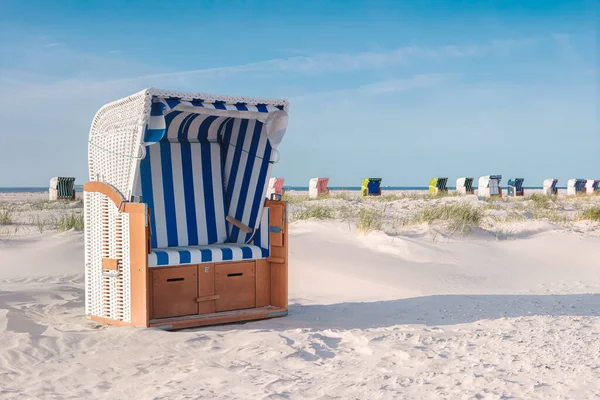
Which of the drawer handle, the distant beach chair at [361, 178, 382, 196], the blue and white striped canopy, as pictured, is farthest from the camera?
the distant beach chair at [361, 178, 382, 196]

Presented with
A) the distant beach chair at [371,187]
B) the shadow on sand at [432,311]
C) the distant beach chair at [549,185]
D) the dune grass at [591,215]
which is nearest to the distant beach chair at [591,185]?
the distant beach chair at [549,185]

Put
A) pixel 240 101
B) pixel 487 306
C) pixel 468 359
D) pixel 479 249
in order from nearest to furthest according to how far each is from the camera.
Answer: pixel 468 359, pixel 240 101, pixel 487 306, pixel 479 249

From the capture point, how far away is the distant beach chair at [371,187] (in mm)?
28375

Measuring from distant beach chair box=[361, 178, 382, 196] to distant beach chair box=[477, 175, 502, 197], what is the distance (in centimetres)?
439

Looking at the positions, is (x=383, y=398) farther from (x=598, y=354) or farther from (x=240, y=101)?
(x=240, y=101)

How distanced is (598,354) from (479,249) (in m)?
5.77

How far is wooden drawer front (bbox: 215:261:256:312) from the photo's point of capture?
21.0 feet

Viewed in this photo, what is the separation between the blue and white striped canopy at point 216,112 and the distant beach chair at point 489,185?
902 inches

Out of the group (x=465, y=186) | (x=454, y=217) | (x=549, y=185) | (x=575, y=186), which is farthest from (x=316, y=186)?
(x=454, y=217)

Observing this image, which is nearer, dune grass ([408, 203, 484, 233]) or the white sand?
the white sand

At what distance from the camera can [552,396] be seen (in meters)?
3.94

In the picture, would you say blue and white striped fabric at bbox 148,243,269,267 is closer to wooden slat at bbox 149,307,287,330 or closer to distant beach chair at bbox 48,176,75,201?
wooden slat at bbox 149,307,287,330

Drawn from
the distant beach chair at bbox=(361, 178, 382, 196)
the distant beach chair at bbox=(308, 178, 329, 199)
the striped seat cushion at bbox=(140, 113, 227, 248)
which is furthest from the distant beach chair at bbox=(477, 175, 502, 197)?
the striped seat cushion at bbox=(140, 113, 227, 248)

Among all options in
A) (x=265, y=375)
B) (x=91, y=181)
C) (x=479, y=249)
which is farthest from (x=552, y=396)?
(x=479, y=249)
